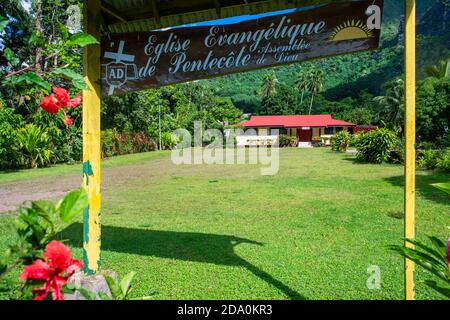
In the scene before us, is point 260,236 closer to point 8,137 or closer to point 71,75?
point 71,75

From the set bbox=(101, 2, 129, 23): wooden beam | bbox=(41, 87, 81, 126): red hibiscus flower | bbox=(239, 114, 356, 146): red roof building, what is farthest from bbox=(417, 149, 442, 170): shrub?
bbox=(239, 114, 356, 146): red roof building

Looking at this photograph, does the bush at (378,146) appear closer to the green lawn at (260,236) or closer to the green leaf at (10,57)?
the green lawn at (260,236)

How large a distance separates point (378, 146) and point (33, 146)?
1384 centimetres

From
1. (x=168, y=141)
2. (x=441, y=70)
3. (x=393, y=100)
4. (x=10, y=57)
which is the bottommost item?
(x=10, y=57)

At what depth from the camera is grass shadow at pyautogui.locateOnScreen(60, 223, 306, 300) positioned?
3.93 meters

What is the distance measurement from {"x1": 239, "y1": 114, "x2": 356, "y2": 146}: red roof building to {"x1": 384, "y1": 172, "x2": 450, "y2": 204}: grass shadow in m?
26.4

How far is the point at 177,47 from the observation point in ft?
8.67

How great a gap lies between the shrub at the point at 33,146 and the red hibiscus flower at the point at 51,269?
50.1ft

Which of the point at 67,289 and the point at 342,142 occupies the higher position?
the point at 342,142

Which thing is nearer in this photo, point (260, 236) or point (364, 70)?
point (260, 236)

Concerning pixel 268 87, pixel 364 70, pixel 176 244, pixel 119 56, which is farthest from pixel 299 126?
pixel 364 70

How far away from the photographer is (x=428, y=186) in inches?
346

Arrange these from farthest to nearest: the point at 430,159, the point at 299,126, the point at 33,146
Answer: the point at 299,126 < the point at 33,146 < the point at 430,159
